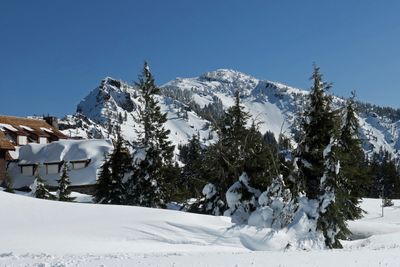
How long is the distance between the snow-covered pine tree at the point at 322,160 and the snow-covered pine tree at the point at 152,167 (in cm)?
1240

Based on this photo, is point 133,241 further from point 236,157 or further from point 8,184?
point 8,184

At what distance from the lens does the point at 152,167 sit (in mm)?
34406

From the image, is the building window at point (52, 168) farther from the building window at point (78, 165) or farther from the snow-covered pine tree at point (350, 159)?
the snow-covered pine tree at point (350, 159)

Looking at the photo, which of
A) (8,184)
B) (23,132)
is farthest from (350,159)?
(23,132)

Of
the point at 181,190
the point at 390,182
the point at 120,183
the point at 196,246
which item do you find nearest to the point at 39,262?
the point at 196,246

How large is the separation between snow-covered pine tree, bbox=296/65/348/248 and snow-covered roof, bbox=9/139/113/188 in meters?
32.7

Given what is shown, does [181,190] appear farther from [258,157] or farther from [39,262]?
[39,262]

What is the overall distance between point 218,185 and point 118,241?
1265 cm

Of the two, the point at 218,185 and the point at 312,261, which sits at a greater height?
the point at 218,185

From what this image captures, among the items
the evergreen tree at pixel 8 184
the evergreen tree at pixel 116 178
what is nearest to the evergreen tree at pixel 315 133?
the evergreen tree at pixel 116 178

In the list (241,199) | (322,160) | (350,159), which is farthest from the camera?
(350,159)

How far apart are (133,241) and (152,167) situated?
1811 cm

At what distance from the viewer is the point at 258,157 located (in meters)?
25.4

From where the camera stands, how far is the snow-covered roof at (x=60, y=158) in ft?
178
